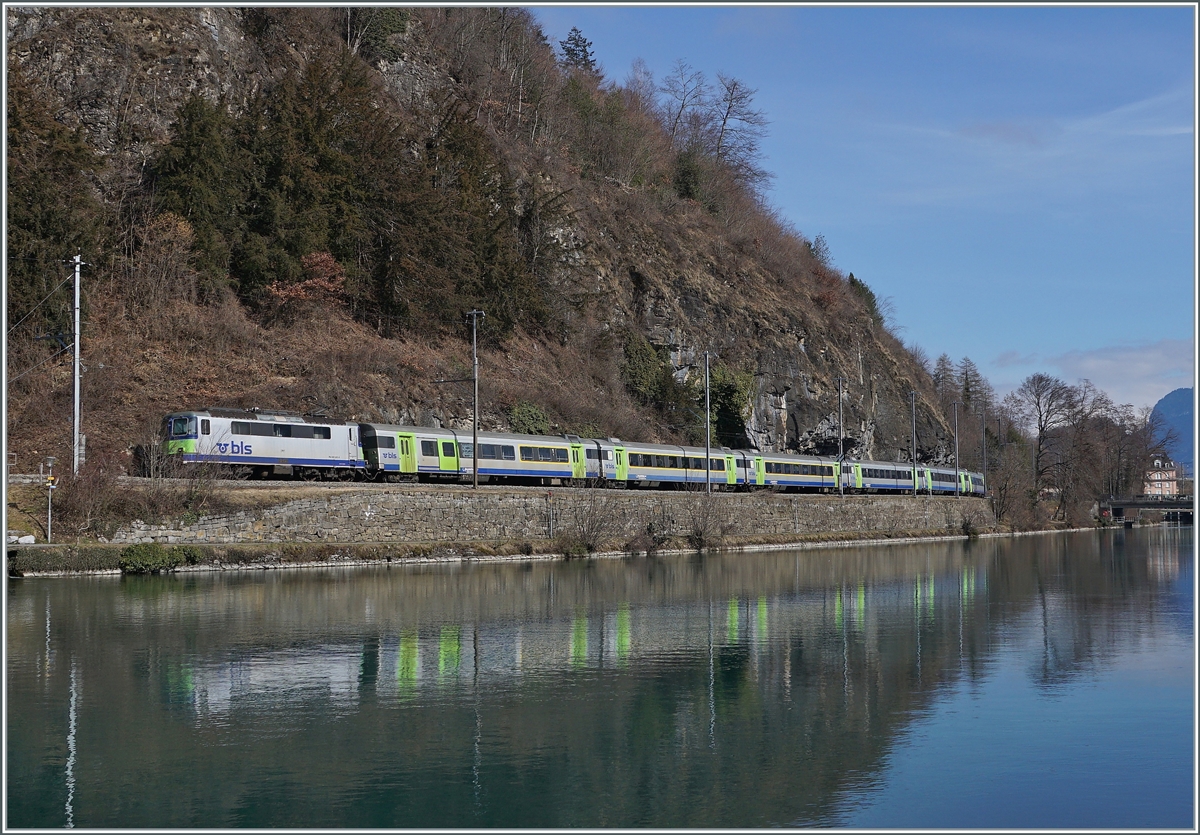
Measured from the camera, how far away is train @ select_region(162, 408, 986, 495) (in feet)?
127

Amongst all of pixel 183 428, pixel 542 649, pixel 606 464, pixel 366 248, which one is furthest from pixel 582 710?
pixel 366 248

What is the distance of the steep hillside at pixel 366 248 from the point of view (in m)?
46.1

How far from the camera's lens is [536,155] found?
249 ft

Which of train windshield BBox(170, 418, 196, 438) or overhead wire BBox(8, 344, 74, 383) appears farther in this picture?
overhead wire BBox(8, 344, 74, 383)

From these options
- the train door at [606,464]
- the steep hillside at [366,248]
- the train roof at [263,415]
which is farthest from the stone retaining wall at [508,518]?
the steep hillside at [366,248]

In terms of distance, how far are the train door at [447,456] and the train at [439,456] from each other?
41 mm

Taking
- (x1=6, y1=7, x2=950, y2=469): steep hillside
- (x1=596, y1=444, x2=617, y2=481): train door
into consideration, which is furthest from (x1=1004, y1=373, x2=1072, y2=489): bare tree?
(x1=596, y1=444, x2=617, y2=481): train door

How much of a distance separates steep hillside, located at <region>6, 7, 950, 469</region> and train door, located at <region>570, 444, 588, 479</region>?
5521 millimetres

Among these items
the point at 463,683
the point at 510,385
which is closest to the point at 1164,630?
the point at 463,683

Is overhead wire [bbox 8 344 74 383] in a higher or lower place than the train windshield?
higher

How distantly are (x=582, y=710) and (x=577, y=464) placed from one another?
35365mm

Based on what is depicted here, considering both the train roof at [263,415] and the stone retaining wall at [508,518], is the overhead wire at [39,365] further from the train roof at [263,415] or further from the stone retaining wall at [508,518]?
the stone retaining wall at [508,518]

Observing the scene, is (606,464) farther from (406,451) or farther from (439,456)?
(406,451)

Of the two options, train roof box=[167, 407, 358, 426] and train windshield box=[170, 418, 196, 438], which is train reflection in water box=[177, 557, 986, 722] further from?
train roof box=[167, 407, 358, 426]
